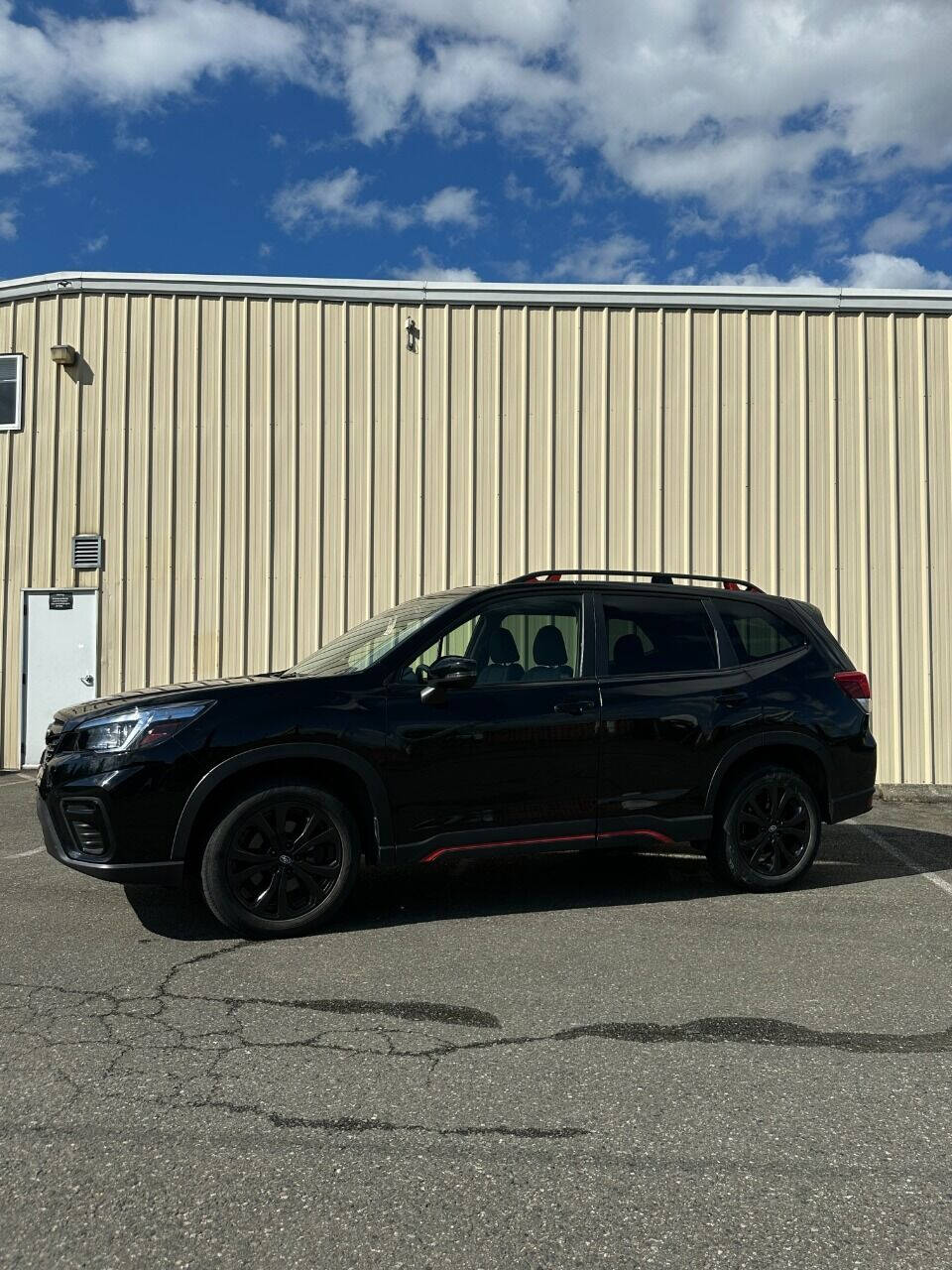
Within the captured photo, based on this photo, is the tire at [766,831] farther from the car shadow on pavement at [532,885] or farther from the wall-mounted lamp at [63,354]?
the wall-mounted lamp at [63,354]

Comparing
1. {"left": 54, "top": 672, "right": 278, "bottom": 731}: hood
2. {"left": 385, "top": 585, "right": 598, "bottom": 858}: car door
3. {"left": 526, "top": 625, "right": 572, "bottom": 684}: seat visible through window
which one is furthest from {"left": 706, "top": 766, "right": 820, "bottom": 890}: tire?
{"left": 54, "top": 672, "right": 278, "bottom": 731}: hood

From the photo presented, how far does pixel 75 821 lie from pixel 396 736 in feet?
5.16

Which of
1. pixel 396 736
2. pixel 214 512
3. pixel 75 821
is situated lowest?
pixel 75 821

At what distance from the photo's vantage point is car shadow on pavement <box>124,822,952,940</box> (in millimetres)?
5391

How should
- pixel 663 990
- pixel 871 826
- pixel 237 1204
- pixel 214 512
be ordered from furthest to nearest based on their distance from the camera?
pixel 214 512, pixel 871 826, pixel 663 990, pixel 237 1204

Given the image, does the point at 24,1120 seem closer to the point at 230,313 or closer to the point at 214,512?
the point at 214,512

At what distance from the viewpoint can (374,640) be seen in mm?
5840

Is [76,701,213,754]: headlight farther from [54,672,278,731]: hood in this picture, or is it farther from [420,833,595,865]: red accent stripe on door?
[420,833,595,865]: red accent stripe on door

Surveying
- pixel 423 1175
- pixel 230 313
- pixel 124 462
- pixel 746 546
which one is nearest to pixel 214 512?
pixel 124 462

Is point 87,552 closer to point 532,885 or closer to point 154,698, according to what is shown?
point 154,698

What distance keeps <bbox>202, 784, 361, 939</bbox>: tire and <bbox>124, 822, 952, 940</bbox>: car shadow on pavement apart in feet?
0.75

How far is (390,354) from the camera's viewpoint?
37.6 ft

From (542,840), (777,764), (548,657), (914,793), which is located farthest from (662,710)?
(914,793)

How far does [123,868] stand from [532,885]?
2.44m
